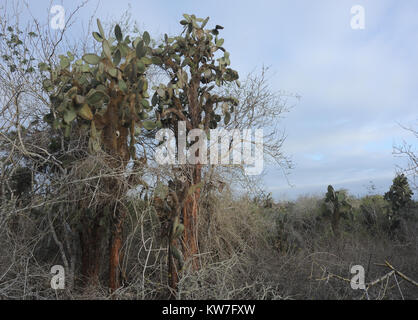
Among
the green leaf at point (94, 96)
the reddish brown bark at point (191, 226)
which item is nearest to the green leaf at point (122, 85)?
the green leaf at point (94, 96)

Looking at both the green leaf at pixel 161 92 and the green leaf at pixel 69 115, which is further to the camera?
the green leaf at pixel 161 92

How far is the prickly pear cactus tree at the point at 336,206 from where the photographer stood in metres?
5.45

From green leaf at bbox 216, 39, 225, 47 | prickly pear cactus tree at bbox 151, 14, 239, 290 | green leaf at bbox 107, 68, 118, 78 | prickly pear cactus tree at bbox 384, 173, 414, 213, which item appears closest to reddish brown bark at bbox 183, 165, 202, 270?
prickly pear cactus tree at bbox 151, 14, 239, 290

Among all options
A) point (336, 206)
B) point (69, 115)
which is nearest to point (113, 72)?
point (69, 115)

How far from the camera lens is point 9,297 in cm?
244

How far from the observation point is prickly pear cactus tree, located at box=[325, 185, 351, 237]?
545cm

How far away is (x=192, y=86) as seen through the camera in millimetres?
3258

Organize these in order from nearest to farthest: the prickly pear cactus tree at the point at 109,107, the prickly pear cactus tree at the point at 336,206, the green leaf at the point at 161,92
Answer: the prickly pear cactus tree at the point at 109,107 → the green leaf at the point at 161,92 → the prickly pear cactus tree at the point at 336,206

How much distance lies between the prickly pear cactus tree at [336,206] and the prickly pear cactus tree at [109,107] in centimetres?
400

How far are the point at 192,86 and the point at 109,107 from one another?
0.96 m

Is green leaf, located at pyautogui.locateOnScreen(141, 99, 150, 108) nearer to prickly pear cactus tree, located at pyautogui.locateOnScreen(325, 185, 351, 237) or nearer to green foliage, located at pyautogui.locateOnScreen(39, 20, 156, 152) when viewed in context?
green foliage, located at pyautogui.locateOnScreen(39, 20, 156, 152)

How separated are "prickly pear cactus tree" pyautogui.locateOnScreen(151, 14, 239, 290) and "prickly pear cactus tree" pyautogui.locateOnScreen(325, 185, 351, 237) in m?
3.21

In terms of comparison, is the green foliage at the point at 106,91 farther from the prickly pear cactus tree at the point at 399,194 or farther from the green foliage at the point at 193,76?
the prickly pear cactus tree at the point at 399,194
